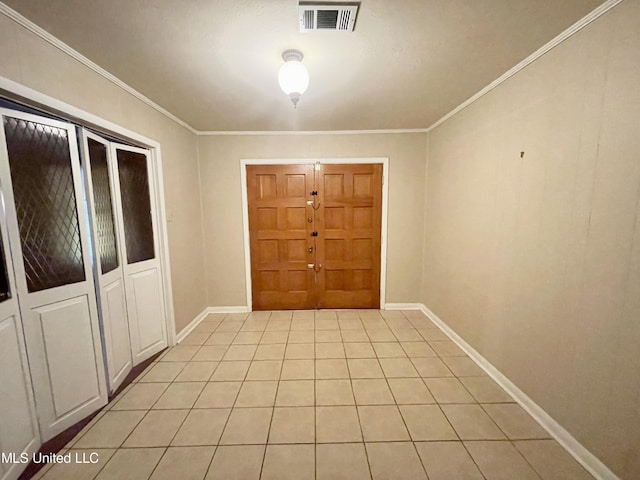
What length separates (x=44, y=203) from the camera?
58.2 inches

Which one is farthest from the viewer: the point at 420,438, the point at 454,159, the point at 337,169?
the point at 337,169

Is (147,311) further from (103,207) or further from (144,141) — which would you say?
(144,141)

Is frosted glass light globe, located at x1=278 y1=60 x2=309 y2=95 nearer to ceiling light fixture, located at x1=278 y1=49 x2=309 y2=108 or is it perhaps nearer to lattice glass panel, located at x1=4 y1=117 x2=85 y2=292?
ceiling light fixture, located at x1=278 y1=49 x2=309 y2=108

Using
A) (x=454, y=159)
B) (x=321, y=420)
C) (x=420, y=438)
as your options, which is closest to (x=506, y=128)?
(x=454, y=159)

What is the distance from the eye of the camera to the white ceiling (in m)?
1.22

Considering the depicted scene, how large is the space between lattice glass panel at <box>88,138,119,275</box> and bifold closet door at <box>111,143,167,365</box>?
55 mm

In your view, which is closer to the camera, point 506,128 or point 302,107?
point 506,128

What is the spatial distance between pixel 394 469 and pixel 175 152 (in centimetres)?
327

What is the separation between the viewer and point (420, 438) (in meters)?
1.51

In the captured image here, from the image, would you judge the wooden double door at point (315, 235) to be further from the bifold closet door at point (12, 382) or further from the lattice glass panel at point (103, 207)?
the bifold closet door at point (12, 382)

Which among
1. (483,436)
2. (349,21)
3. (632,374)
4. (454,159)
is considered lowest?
(483,436)

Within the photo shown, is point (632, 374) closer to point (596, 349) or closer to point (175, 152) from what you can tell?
point (596, 349)

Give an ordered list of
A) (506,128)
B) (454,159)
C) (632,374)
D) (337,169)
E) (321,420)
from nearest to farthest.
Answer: (632,374) < (321,420) < (506,128) < (454,159) < (337,169)

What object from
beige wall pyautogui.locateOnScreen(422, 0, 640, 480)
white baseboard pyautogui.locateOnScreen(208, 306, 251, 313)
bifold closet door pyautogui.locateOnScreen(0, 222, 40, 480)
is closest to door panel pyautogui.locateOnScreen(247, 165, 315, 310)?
white baseboard pyautogui.locateOnScreen(208, 306, 251, 313)
